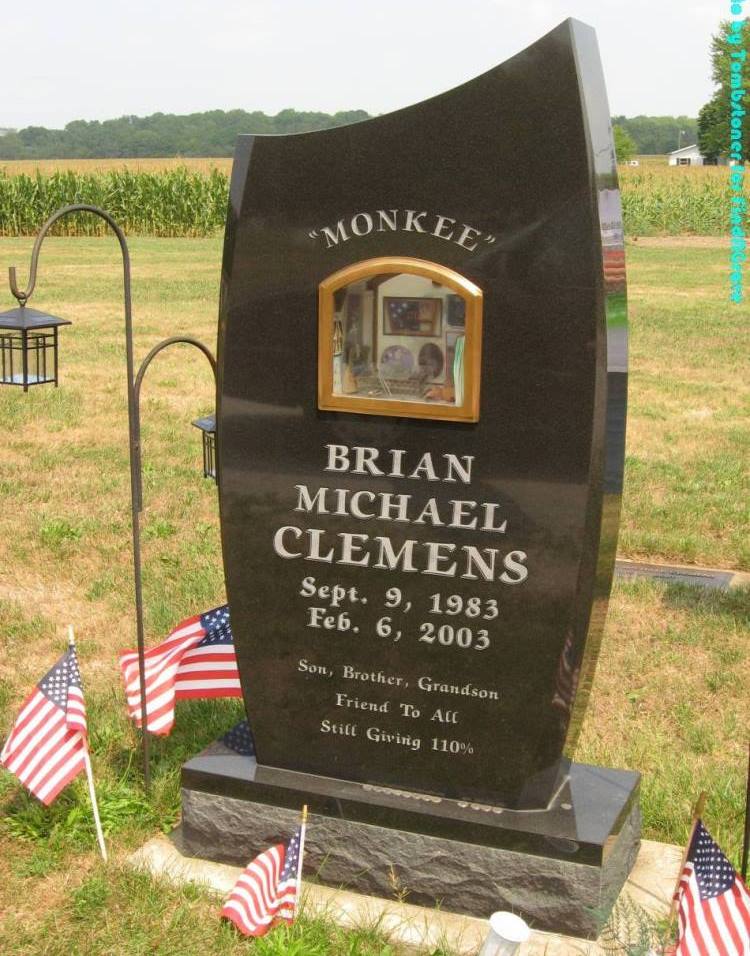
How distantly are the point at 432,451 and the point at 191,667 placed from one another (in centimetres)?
168

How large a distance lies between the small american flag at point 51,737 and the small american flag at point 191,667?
0.41m

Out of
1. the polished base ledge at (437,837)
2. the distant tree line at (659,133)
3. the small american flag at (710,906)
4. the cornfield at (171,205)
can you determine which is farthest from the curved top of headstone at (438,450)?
the distant tree line at (659,133)

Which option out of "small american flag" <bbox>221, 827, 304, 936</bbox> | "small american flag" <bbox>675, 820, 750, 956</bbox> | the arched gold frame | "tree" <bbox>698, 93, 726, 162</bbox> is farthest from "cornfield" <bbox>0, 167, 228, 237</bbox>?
"small american flag" <bbox>675, 820, 750, 956</bbox>

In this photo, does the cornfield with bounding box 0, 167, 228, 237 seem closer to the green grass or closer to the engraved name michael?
the green grass

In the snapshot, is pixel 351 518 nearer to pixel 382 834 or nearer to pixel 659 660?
pixel 382 834

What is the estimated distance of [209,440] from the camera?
5.37m

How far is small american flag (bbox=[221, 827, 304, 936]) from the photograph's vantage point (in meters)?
4.27

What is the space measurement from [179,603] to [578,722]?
134 inches

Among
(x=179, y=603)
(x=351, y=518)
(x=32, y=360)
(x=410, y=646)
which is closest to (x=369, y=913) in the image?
(x=410, y=646)

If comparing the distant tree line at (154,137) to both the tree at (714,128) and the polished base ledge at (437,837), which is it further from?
the polished base ledge at (437,837)

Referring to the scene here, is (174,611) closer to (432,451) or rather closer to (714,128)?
(432,451)

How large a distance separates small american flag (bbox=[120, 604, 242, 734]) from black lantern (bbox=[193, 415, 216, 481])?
0.60m

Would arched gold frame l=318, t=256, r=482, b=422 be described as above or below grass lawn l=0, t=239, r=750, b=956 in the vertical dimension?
above

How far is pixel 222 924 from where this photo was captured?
14.2ft
